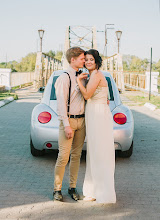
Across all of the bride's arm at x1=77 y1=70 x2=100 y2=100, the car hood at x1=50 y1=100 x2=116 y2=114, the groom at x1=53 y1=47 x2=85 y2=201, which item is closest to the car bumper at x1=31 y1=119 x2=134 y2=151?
the car hood at x1=50 y1=100 x2=116 y2=114

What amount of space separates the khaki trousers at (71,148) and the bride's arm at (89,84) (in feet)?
1.10

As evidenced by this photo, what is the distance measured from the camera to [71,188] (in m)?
4.70

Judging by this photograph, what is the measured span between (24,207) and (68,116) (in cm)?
114

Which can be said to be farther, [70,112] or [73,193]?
[73,193]

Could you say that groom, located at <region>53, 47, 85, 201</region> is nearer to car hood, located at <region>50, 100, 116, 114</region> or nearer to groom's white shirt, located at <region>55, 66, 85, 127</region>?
groom's white shirt, located at <region>55, 66, 85, 127</region>

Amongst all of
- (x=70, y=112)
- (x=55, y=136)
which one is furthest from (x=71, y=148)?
(x=55, y=136)

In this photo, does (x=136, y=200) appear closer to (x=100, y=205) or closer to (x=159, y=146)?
(x=100, y=205)

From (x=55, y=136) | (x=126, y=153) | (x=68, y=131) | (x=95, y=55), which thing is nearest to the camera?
(x=68, y=131)

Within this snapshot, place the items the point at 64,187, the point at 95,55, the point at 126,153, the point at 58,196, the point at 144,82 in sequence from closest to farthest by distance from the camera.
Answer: the point at 95,55
the point at 58,196
the point at 64,187
the point at 126,153
the point at 144,82

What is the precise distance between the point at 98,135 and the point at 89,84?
607 mm

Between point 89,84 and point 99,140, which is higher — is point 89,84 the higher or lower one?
the higher one

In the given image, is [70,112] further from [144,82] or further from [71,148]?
[144,82]

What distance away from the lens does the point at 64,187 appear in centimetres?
514

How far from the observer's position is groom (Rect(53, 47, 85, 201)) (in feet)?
14.0
